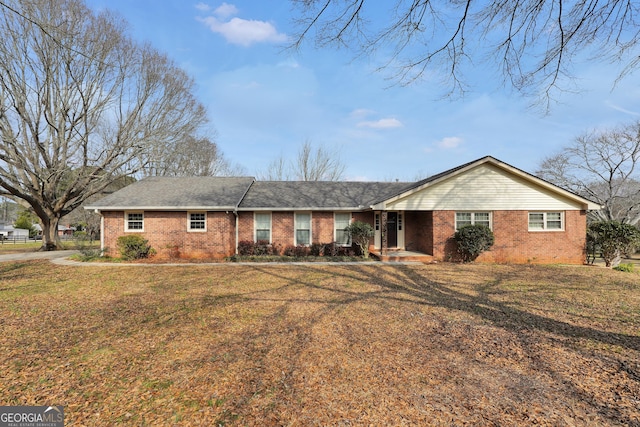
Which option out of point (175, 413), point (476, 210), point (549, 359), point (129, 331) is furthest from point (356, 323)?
Answer: point (476, 210)

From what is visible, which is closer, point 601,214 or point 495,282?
→ point 495,282

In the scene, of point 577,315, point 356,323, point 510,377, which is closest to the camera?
point 510,377

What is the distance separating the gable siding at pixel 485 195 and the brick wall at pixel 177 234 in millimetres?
8539

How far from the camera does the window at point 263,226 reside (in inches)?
607

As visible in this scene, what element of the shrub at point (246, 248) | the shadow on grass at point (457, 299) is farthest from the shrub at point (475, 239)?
the shrub at point (246, 248)

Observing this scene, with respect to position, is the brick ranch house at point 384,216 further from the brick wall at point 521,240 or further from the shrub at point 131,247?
the shrub at point 131,247

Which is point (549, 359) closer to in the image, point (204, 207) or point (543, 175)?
point (204, 207)

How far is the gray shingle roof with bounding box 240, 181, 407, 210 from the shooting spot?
15.3m

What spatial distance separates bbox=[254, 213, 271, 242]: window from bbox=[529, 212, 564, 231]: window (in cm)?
1280

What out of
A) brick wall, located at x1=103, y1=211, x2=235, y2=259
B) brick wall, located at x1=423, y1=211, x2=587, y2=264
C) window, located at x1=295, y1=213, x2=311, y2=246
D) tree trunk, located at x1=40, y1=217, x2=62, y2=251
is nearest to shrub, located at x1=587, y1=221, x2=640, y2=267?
brick wall, located at x1=423, y1=211, x2=587, y2=264

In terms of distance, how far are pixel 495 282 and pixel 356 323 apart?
6257 millimetres

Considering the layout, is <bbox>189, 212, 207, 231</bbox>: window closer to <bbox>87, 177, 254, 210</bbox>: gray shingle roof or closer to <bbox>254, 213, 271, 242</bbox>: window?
<bbox>87, 177, 254, 210</bbox>: gray shingle roof

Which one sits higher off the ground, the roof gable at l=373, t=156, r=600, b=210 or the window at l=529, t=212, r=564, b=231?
the roof gable at l=373, t=156, r=600, b=210

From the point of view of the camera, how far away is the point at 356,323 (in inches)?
215
